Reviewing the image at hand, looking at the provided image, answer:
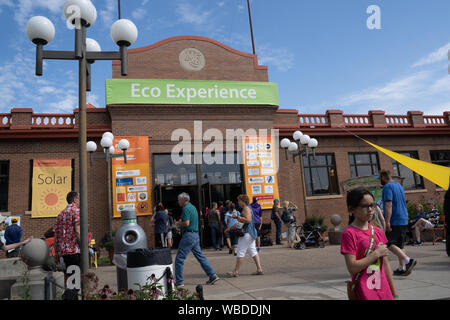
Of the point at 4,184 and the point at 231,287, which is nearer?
the point at 231,287

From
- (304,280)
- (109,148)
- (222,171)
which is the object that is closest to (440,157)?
(222,171)

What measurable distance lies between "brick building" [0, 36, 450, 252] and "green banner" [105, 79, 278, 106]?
1.01 feet

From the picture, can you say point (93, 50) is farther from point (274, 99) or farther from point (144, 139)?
point (274, 99)

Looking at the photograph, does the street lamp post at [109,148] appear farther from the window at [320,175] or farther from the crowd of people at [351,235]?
the window at [320,175]

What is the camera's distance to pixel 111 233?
1266cm

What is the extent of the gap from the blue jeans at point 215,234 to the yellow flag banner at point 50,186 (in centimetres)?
686

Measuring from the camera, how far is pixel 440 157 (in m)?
21.3

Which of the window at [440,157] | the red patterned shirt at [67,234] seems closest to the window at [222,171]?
the red patterned shirt at [67,234]

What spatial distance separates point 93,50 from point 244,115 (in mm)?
12001

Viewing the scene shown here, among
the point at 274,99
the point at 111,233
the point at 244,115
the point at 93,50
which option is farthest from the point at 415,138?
the point at 93,50

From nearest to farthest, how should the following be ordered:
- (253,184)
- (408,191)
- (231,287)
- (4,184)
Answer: (231,287)
(4,184)
(253,184)
(408,191)

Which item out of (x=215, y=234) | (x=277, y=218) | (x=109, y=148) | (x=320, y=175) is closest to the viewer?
(x=109, y=148)

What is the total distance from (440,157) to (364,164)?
5.57 meters

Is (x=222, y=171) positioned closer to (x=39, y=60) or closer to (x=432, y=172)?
(x=432, y=172)
